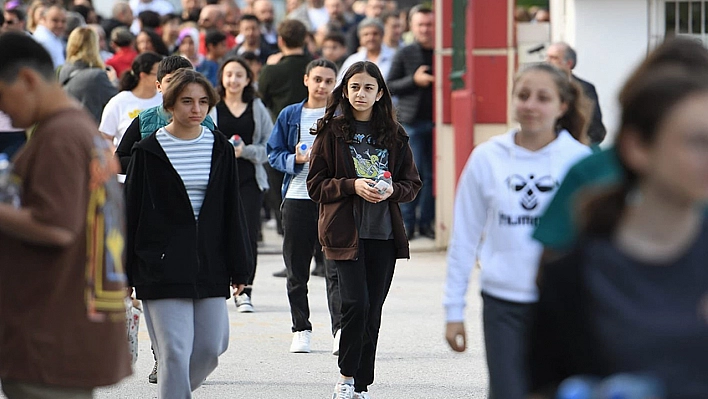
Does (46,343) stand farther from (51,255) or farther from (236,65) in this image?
(236,65)

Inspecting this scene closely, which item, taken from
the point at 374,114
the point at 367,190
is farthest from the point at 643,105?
the point at 374,114

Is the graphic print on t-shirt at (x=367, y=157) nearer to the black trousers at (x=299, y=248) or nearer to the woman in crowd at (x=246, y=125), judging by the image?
the black trousers at (x=299, y=248)

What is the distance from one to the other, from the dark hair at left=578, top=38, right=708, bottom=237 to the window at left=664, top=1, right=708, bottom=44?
30.4 ft

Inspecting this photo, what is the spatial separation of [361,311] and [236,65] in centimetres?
371

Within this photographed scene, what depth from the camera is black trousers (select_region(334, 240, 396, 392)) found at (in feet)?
22.4

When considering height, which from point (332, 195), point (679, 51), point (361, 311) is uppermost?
point (679, 51)

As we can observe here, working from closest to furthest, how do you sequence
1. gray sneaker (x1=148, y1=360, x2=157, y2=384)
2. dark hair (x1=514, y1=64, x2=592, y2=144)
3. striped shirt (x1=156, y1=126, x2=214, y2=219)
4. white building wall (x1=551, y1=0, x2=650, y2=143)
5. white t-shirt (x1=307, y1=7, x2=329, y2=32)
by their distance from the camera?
dark hair (x1=514, y1=64, x2=592, y2=144) → striped shirt (x1=156, y1=126, x2=214, y2=219) → gray sneaker (x1=148, y1=360, x2=157, y2=384) → white building wall (x1=551, y1=0, x2=650, y2=143) → white t-shirt (x1=307, y1=7, x2=329, y2=32)

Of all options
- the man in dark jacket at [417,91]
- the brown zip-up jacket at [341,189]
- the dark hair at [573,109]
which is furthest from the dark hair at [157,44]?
the dark hair at [573,109]

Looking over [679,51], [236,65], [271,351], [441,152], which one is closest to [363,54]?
[441,152]

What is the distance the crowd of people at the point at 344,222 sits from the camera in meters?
2.60

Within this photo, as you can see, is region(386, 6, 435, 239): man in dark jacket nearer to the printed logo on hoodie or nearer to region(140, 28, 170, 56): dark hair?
region(140, 28, 170, 56): dark hair

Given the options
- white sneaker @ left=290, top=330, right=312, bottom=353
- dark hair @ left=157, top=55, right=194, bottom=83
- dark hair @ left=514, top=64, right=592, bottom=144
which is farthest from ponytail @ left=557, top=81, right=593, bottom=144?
white sneaker @ left=290, top=330, right=312, bottom=353

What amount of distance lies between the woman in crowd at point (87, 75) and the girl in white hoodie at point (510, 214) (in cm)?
660

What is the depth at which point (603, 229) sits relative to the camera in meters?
2.67
